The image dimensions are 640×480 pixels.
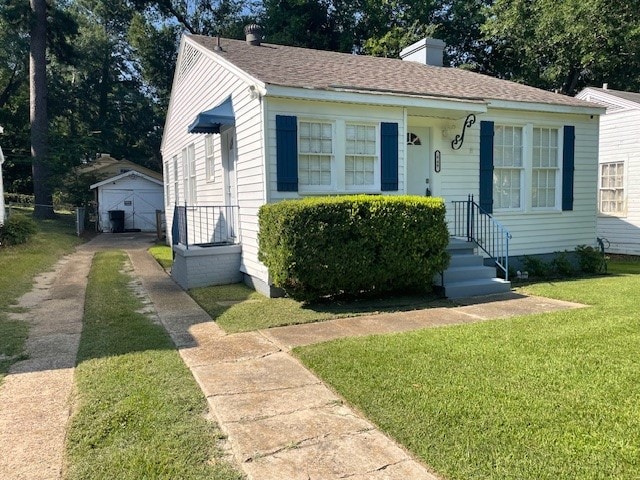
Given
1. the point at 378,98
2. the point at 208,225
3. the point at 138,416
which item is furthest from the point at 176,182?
the point at 138,416

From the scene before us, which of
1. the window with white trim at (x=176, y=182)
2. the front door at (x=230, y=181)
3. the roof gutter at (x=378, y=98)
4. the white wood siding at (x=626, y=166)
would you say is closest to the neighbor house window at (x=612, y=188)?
the white wood siding at (x=626, y=166)

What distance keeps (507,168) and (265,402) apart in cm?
803

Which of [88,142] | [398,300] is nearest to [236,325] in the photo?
[398,300]

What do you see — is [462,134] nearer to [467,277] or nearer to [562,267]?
[467,277]

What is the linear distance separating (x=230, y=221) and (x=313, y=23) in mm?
20556

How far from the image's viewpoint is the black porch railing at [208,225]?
31.7 feet

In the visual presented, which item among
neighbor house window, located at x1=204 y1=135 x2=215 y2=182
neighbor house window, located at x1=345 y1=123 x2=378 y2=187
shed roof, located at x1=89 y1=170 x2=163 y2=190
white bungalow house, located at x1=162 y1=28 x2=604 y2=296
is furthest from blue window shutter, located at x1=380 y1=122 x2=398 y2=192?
shed roof, located at x1=89 y1=170 x2=163 y2=190

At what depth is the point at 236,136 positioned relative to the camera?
29.8ft

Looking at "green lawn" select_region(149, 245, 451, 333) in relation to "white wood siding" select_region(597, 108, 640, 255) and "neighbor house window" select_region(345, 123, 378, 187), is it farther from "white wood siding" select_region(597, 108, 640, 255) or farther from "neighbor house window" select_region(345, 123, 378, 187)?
"white wood siding" select_region(597, 108, 640, 255)

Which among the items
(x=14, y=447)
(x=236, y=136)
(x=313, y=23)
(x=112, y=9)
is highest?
(x=112, y=9)

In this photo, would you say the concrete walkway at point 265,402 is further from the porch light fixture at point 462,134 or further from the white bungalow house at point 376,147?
Answer: the porch light fixture at point 462,134

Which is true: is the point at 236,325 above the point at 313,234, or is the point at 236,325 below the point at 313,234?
below

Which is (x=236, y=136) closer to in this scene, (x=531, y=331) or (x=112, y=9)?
(x=531, y=331)

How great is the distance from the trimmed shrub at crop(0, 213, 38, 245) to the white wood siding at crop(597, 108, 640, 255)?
721 inches
